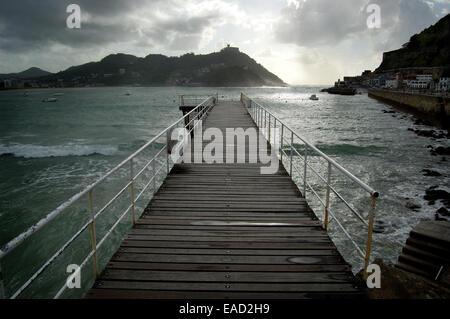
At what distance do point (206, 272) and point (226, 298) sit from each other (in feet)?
1.43

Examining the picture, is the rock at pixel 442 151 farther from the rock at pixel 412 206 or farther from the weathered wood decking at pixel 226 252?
the weathered wood decking at pixel 226 252

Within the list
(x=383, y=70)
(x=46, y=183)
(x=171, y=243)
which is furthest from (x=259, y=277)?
(x=383, y=70)

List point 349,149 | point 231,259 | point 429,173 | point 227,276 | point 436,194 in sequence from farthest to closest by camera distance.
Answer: point 349,149 → point 429,173 → point 436,194 → point 231,259 → point 227,276

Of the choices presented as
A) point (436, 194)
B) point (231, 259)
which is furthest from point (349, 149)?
point (231, 259)

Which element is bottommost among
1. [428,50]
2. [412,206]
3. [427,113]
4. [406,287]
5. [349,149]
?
[412,206]

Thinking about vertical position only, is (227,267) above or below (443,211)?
above

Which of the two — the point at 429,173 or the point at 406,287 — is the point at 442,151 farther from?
the point at 406,287

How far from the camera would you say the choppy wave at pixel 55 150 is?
63.6 ft

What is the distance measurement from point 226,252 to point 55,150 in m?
21.1

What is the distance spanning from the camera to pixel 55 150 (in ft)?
67.3

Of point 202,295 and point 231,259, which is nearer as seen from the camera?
point 202,295

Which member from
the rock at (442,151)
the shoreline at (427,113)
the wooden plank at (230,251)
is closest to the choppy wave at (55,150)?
the wooden plank at (230,251)

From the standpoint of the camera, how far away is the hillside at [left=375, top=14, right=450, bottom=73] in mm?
99694
